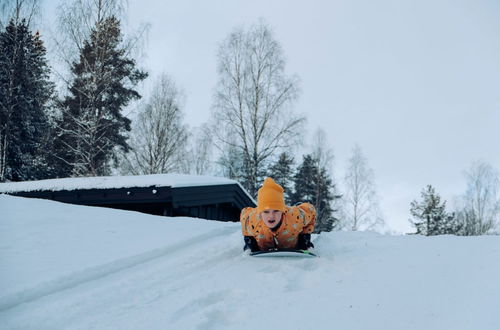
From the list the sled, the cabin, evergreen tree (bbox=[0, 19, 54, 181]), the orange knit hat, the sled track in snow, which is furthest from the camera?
evergreen tree (bbox=[0, 19, 54, 181])

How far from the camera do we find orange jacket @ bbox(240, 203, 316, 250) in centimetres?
400

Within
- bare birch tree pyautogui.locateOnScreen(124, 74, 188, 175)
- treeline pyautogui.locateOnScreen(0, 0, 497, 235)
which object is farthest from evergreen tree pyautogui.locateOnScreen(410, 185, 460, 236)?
bare birch tree pyautogui.locateOnScreen(124, 74, 188, 175)

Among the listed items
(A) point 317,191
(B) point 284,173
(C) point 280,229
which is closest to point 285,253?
(C) point 280,229

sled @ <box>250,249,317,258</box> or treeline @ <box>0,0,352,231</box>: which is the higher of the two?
treeline @ <box>0,0,352,231</box>

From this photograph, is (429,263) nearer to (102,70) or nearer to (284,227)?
(284,227)

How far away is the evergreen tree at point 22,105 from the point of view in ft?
41.5

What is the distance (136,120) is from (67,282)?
54.5ft

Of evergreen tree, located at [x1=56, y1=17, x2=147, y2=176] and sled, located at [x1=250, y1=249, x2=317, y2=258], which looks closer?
sled, located at [x1=250, y1=249, x2=317, y2=258]

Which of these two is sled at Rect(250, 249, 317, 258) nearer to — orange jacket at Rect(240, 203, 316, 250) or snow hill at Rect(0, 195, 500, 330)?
snow hill at Rect(0, 195, 500, 330)

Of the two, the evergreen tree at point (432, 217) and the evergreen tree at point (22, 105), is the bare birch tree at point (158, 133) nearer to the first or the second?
the evergreen tree at point (22, 105)

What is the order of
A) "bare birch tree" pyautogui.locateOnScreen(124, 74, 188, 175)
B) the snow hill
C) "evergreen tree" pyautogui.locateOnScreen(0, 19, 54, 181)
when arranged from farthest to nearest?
"bare birch tree" pyautogui.locateOnScreen(124, 74, 188, 175) → "evergreen tree" pyautogui.locateOnScreen(0, 19, 54, 181) → the snow hill

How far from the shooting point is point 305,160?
2625 centimetres

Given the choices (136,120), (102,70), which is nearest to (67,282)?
(102,70)

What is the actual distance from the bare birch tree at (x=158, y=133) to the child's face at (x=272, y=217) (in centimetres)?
1395
